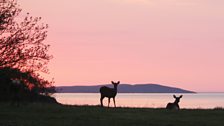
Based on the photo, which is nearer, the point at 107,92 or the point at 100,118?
the point at 100,118

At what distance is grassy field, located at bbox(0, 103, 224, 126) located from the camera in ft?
91.7

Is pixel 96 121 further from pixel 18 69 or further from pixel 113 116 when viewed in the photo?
pixel 18 69

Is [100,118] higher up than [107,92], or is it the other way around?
[107,92]

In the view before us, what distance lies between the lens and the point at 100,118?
1187 inches

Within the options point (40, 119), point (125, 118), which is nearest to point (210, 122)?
point (125, 118)

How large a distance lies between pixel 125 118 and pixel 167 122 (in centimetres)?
257

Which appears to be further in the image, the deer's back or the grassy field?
the deer's back

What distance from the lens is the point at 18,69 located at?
117 feet

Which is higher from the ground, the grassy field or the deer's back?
the deer's back

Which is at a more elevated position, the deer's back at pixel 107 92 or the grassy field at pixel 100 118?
the deer's back at pixel 107 92

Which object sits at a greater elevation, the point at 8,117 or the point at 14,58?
the point at 14,58

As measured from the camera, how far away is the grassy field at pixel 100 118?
27.9 m

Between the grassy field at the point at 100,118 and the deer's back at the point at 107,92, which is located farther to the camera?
the deer's back at the point at 107,92

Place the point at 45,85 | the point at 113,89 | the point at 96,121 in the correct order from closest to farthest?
the point at 96,121, the point at 45,85, the point at 113,89
